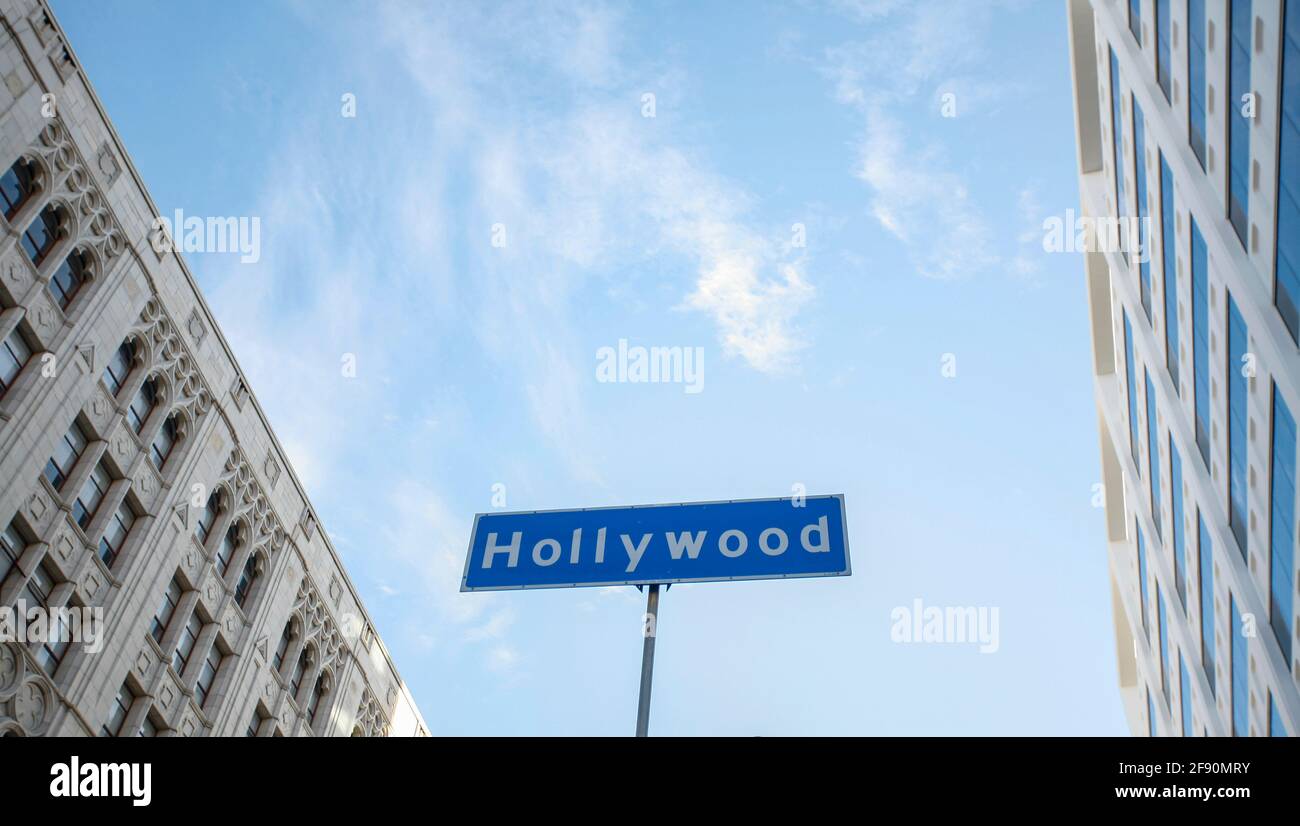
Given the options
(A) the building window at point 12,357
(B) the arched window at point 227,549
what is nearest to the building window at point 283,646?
(B) the arched window at point 227,549

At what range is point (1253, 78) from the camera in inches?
621

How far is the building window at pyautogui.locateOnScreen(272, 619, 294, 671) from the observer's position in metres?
24.1

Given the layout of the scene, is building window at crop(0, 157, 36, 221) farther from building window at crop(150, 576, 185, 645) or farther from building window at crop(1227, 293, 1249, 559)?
building window at crop(1227, 293, 1249, 559)

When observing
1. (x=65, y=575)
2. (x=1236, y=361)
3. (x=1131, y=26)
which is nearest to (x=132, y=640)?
(x=65, y=575)

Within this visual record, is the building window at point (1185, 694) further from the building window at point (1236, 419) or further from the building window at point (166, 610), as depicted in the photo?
the building window at point (166, 610)

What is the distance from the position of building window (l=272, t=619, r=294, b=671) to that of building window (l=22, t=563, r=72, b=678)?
6.77 m

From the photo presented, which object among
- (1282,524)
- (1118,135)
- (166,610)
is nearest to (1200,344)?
(1282,524)

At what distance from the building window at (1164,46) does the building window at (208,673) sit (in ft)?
78.1

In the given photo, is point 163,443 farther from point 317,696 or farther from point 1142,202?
point 1142,202
